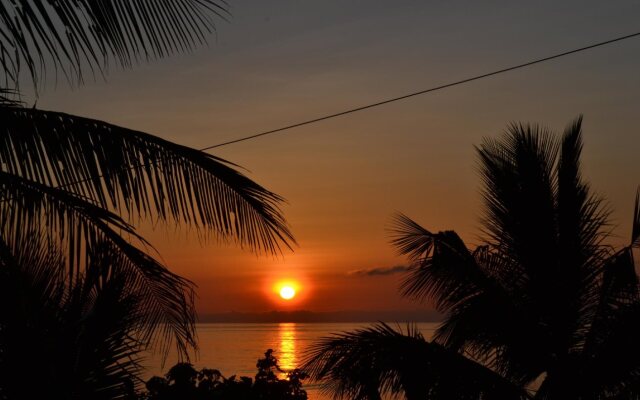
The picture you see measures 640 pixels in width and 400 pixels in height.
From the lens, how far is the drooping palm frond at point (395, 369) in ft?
26.9

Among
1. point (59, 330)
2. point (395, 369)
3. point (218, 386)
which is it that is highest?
point (59, 330)

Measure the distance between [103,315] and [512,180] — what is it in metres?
7.36

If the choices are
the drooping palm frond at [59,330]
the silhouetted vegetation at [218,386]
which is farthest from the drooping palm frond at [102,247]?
the silhouetted vegetation at [218,386]

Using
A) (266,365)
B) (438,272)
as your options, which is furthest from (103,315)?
(438,272)

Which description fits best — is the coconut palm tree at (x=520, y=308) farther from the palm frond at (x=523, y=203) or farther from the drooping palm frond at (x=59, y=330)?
the drooping palm frond at (x=59, y=330)

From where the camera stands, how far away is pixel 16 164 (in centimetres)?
376

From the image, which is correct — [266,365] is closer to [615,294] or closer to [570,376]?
[570,376]

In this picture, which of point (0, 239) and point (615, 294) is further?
point (615, 294)

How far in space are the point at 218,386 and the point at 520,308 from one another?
3541 mm

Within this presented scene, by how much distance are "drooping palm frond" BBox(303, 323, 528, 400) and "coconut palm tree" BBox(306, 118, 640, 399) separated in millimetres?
11

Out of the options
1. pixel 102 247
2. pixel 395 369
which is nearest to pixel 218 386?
pixel 395 369

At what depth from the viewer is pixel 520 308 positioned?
9102 millimetres

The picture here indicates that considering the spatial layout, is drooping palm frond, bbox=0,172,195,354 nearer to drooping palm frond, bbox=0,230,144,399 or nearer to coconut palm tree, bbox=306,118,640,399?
drooping palm frond, bbox=0,230,144,399

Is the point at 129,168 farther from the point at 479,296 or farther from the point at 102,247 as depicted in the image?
the point at 479,296
